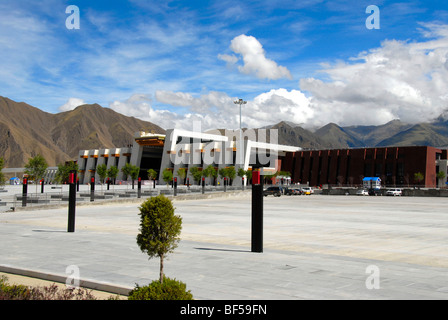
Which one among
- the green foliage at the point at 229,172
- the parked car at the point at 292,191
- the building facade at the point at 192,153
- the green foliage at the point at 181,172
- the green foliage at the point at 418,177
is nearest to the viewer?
the parked car at the point at 292,191

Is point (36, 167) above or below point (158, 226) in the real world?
above

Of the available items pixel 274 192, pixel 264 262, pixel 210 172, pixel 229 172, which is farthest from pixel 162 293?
pixel 210 172

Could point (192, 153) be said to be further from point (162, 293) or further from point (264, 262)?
point (162, 293)

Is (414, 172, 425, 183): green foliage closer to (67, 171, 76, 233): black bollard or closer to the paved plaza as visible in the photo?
the paved plaza

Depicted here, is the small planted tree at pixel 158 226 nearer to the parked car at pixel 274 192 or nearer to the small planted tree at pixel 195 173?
the parked car at pixel 274 192

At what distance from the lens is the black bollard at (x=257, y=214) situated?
40.4 feet

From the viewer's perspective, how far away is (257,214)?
12.6 meters

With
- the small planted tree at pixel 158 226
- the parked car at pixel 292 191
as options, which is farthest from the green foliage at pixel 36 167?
the small planted tree at pixel 158 226

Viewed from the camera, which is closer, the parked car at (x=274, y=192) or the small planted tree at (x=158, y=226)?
the small planted tree at (x=158, y=226)

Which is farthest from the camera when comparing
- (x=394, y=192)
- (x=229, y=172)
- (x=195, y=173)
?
(x=195, y=173)
